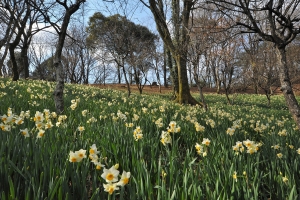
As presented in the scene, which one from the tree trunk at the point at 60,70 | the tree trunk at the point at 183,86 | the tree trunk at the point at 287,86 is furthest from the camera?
the tree trunk at the point at 183,86

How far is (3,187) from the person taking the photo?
4.90 ft

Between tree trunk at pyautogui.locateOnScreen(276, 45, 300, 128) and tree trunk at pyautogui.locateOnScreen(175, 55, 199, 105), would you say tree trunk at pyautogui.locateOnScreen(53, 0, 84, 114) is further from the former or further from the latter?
tree trunk at pyautogui.locateOnScreen(175, 55, 199, 105)

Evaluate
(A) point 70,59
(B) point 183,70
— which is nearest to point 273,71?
(B) point 183,70

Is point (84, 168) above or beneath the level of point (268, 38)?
beneath

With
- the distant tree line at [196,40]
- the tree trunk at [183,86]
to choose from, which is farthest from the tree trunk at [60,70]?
the tree trunk at [183,86]

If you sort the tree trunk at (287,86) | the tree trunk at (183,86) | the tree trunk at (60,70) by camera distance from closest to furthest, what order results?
the tree trunk at (287,86) < the tree trunk at (60,70) < the tree trunk at (183,86)

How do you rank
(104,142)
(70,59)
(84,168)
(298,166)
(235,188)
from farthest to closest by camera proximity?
(70,59)
(104,142)
(298,166)
(84,168)
(235,188)

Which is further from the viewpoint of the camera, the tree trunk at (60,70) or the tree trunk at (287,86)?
the tree trunk at (60,70)

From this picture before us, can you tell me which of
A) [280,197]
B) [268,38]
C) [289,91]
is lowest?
[280,197]

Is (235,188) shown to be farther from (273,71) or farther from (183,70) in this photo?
(273,71)

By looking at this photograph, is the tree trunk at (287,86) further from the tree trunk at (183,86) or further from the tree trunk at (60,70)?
the tree trunk at (183,86)

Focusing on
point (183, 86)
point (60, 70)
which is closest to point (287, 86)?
point (60, 70)

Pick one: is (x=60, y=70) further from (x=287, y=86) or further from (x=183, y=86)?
(x=183, y=86)

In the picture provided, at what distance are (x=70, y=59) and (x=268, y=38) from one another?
39.1 m
